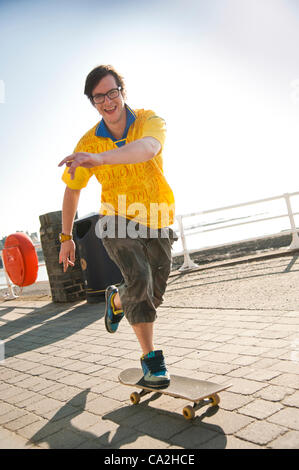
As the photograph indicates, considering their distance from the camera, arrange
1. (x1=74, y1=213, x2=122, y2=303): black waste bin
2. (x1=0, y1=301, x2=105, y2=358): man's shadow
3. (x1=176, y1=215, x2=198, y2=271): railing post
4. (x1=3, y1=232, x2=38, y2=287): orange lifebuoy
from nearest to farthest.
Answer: (x1=0, y1=301, x2=105, y2=358): man's shadow, (x1=74, y1=213, x2=122, y2=303): black waste bin, (x1=3, y1=232, x2=38, y2=287): orange lifebuoy, (x1=176, y1=215, x2=198, y2=271): railing post

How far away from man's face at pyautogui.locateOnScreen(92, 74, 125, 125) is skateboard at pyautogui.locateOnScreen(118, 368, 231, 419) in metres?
1.60

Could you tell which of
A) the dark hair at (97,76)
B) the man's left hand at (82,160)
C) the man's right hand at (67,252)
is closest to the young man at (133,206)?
the dark hair at (97,76)

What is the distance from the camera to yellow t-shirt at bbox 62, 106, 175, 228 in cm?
284

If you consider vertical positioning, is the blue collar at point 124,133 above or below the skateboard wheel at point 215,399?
above

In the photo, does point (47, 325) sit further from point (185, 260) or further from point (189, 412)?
point (189, 412)

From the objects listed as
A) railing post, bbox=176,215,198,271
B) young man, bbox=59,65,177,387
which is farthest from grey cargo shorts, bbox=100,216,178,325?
railing post, bbox=176,215,198,271

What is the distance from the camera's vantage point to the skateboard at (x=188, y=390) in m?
2.40

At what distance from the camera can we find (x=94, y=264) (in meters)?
7.16

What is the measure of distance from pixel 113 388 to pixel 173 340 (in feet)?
3.69

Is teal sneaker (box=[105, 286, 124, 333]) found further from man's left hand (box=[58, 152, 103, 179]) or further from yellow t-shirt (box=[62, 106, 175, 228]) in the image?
man's left hand (box=[58, 152, 103, 179])

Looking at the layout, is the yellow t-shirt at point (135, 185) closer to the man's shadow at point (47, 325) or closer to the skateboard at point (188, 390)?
the skateboard at point (188, 390)

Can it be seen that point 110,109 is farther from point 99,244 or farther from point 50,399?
point 99,244

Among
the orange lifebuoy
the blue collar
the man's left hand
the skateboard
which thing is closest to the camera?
the man's left hand
